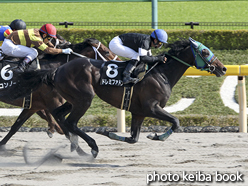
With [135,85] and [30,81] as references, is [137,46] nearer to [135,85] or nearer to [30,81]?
[135,85]

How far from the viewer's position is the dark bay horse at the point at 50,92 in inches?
222

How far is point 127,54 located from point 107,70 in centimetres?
37

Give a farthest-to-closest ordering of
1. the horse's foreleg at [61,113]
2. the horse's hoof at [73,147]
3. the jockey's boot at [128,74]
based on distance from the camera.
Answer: the horse's foreleg at [61,113] → the horse's hoof at [73,147] → the jockey's boot at [128,74]

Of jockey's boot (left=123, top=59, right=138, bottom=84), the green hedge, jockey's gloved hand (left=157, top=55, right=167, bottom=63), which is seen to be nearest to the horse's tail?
jockey's boot (left=123, top=59, right=138, bottom=84)

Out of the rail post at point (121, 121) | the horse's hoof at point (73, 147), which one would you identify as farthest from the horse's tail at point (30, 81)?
the rail post at point (121, 121)

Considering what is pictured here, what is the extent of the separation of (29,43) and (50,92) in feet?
2.40

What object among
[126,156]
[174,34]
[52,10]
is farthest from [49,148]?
[52,10]

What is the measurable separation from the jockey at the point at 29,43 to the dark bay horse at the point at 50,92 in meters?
0.19

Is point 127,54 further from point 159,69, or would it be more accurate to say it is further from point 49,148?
point 49,148

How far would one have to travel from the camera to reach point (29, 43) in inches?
221

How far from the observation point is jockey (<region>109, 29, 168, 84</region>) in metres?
5.09

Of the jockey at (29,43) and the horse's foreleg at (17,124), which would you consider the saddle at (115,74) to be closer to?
the jockey at (29,43)

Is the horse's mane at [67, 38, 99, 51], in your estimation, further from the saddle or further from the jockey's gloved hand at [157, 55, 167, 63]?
the jockey's gloved hand at [157, 55, 167, 63]

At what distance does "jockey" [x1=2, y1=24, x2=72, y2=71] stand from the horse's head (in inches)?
68.2
